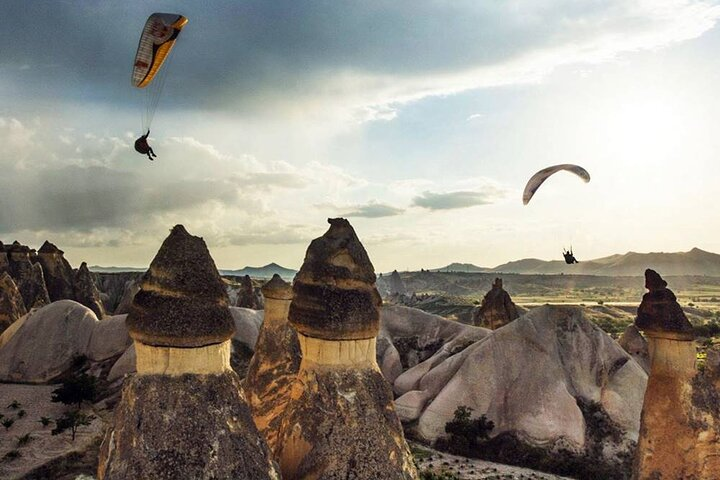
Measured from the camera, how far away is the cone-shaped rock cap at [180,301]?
643 cm

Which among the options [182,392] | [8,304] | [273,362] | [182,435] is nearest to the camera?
[182,435]

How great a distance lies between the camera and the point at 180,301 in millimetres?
6637

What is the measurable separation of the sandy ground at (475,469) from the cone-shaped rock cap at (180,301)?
692 inches

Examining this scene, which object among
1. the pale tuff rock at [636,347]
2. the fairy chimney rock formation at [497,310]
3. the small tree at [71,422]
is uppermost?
the fairy chimney rock formation at [497,310]

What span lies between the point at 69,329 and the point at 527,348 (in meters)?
28.8

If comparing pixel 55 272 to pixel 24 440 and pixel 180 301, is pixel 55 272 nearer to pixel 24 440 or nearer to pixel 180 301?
pixel 24 440

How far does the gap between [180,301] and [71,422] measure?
21.3 metres

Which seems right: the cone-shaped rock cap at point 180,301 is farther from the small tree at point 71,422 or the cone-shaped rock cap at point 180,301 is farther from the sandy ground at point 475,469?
the small tree at point 71,422

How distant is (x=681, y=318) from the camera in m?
13.4

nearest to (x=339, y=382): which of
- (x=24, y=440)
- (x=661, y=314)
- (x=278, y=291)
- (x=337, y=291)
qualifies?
(x=337, y=291)

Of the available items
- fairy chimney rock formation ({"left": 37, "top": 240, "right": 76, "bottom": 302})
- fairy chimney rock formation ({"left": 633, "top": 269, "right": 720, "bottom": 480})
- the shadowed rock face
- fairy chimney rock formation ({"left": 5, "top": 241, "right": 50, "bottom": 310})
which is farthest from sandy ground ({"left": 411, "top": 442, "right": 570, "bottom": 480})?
fairy chimney rock formation ({"left": 37, "top": 240, "right": 76, "bottom": 302})

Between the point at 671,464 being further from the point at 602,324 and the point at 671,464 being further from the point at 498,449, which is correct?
the point at 602,324

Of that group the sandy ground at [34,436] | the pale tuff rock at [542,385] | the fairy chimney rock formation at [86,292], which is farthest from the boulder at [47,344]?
the pale tuff rock at [542,385]

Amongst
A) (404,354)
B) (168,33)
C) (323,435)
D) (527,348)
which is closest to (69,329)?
(404,354)
